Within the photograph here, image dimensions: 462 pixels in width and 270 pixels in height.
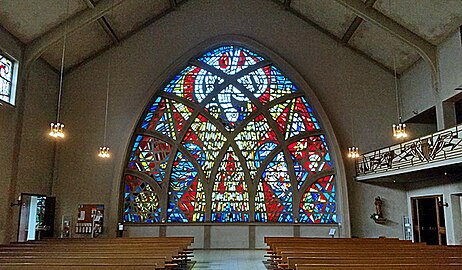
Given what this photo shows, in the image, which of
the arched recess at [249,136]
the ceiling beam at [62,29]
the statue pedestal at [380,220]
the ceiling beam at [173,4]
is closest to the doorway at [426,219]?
the statue pedestal at [380,220]

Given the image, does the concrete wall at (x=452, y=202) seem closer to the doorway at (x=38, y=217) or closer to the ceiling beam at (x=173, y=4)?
the ceiling beam at (x=173, y=4)

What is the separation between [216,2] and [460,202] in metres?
10.4

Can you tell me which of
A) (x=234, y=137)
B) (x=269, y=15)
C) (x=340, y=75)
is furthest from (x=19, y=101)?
(x=340, y=75)

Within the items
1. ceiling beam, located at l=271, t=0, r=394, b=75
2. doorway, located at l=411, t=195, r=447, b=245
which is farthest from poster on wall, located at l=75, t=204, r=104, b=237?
doorway, located at l=411, t=195, r=447, b=245

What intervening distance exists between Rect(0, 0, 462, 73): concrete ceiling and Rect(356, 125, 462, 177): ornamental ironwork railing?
312 cm

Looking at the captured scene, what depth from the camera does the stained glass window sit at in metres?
11.4

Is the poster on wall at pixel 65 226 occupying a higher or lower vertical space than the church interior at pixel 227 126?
lower

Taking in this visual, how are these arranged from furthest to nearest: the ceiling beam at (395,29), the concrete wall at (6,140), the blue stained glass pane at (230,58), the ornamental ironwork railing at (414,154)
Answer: the blue stained glass pane at (230,58) < the ceiling beam at (395,29) < the concrete wall at (6,140) < the ornamental ironwork railing at (414,154)

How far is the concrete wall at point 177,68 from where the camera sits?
1437cm

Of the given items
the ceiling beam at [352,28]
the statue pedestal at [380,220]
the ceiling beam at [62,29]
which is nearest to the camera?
the ceiling beam at [62,29]

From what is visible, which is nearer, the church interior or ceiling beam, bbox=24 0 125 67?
ceiling beam, bbox=24 0 125 67

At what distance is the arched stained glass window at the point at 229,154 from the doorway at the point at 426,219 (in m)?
2.65

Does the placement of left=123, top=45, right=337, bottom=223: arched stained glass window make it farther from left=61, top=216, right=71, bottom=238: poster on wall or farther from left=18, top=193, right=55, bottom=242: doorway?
left=18, top=193, right=55, bottom=242: doorway

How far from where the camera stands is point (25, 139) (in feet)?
40.9
